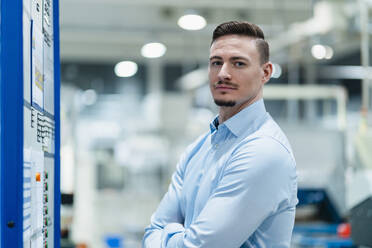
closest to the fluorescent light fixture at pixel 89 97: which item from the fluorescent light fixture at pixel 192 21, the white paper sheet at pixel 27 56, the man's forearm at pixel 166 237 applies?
the fluorescent light fixture at pixel 192 21

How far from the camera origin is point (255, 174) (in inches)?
63.1

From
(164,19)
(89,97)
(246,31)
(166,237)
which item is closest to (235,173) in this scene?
(166,237)

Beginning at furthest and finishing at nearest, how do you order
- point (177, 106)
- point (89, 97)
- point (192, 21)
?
point (89, 97) → point (177, 106) → point (192, 21)

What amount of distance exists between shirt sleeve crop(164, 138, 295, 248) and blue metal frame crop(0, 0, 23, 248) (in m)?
0.55

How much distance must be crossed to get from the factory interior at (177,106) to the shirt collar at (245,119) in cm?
159

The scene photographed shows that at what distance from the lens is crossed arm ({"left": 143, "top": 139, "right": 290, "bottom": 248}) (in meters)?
1.58

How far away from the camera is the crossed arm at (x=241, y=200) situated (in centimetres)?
158

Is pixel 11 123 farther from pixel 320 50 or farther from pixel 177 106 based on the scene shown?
pixel 177 106

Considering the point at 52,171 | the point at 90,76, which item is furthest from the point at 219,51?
the point at 90,76

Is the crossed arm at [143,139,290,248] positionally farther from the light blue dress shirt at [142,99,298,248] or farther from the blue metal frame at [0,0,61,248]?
the blue metal frame at [0,0,61,248]

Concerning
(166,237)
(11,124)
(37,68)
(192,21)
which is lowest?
(166,237)

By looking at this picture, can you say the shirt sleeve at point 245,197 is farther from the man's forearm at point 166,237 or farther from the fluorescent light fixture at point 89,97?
the fluorescent light fixture at point 89,97

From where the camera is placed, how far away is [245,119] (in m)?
1.81

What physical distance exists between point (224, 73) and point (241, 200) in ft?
1.32
